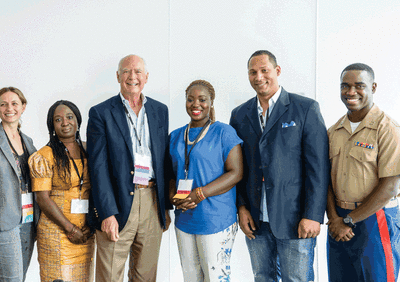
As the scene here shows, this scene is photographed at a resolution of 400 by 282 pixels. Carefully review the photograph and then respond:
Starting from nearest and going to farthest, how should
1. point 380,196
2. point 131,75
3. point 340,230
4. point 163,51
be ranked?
point 380,196, point 340,230, point 131,75, point 163,51

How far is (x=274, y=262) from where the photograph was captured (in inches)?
88.3

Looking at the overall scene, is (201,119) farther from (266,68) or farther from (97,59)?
(97,59)

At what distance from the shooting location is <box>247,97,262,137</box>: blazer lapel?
7.09 ft

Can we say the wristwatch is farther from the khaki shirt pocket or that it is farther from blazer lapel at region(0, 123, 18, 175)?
blazer lapel at region(0, 123, 18, 175)

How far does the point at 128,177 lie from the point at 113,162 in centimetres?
15

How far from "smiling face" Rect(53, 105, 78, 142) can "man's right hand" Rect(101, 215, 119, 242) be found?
0.73 metres

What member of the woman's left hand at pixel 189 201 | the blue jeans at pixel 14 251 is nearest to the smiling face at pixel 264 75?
the woman's left hand at pixel 189 201

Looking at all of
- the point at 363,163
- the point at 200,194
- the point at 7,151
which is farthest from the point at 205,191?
the point at 7,151

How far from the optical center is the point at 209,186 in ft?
6.71

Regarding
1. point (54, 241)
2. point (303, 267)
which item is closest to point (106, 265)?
point (54, 241)

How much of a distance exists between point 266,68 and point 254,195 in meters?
0.89

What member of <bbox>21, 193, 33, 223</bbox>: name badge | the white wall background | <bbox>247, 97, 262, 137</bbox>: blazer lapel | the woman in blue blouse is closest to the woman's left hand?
the woman in blue blouse

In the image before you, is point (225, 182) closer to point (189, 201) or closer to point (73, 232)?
point (189, 201)

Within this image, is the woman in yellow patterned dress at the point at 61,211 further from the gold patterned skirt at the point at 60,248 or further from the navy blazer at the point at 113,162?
the navy blazer at the point at 113,162
